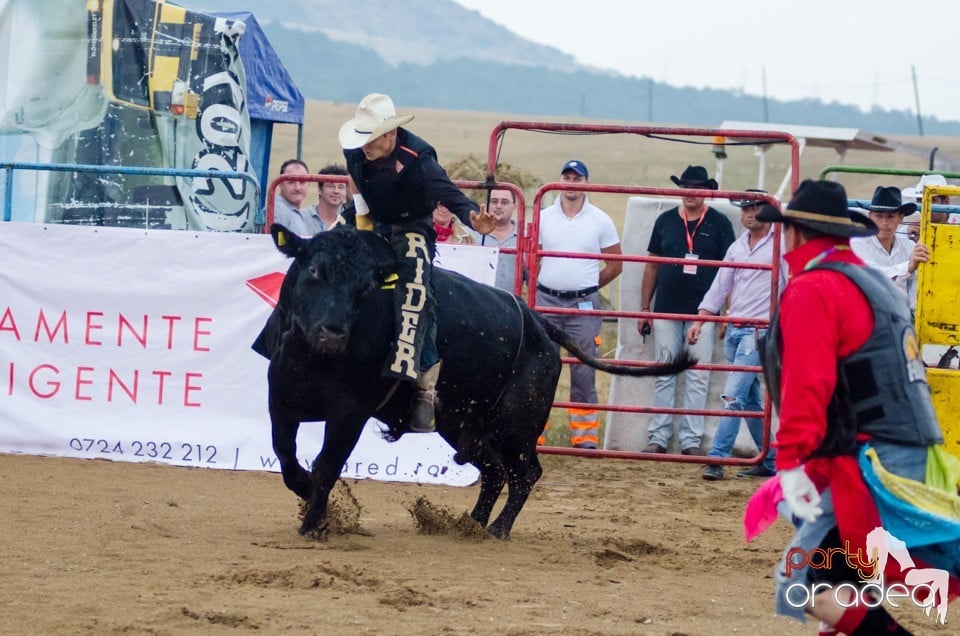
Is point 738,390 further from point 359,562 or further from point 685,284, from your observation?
point 359,562

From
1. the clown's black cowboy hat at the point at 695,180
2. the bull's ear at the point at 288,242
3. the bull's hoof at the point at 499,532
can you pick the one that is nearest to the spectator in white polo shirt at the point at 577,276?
the clown's black cowboy hat at the point at 695,180

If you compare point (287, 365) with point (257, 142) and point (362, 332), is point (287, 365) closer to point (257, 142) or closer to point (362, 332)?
point (362, 332)

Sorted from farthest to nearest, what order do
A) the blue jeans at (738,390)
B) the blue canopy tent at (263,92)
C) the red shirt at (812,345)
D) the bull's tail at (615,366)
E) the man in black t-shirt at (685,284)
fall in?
1. the blue canopy tent at (263,92)
2. the man in black t-shirt at (685,284)
3. the blue jeans at (738,390)
4. the bull's tail at (615,366)
5. the red shirt at (812,345)

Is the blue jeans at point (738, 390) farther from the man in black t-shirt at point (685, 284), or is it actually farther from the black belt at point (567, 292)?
the black belt at point (567, 292)

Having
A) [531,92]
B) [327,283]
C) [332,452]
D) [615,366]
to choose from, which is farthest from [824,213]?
[531,92]

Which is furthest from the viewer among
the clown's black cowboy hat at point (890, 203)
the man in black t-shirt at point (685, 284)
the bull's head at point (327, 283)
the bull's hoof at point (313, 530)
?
the man in black t-shirt at point (685, 284)

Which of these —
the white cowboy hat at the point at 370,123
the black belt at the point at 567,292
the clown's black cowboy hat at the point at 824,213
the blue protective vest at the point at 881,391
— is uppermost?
the white cowboy hat at the point at 370,123

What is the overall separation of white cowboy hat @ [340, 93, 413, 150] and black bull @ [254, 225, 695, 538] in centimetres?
45

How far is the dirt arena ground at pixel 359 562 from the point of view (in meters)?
4.95

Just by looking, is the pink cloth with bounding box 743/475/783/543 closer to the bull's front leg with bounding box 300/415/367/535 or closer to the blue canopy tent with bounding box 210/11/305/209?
the bull's front leg with bounding box 300/415/367/535

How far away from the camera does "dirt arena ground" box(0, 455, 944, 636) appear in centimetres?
495

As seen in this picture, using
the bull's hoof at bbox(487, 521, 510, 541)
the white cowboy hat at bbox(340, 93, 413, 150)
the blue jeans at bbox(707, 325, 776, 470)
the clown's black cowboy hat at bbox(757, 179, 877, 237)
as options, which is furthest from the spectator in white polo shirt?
the clown's black cowboy hat at bbox(757, 179, 877, 237)

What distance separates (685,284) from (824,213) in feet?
18.8

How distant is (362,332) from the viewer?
6.40 m
